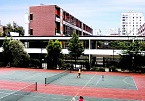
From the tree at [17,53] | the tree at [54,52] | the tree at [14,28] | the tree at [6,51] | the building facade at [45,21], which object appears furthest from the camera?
the tree at [14,28]

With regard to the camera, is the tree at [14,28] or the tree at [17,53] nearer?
the tree at [17,53]

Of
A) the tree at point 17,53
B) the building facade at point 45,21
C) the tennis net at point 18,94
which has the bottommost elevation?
the tennis net at point 18,94

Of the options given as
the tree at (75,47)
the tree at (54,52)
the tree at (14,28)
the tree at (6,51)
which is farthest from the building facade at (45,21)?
the tree at (14,28)

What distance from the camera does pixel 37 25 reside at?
70.8 m

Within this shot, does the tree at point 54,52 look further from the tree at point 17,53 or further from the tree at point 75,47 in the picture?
the tree at point 17,53

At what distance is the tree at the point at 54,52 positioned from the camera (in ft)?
176

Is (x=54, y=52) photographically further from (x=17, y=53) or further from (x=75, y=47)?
(x=17, y=53)

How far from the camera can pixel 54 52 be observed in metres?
53.7

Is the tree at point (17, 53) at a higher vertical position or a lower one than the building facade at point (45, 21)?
lower

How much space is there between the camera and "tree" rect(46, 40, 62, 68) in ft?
176

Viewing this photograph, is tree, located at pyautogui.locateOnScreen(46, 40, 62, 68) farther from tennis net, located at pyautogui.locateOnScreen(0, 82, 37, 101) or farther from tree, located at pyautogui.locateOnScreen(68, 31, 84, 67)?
tennis net, located at pyautogui.locateOnScreen(0, 82, 37, 101)

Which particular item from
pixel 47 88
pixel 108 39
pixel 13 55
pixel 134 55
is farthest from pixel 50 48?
pixel 47 88

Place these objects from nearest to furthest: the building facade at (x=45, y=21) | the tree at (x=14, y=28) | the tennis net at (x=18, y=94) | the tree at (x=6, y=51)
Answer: the tennis net at (x=18, y=94) → the tree at (x=6, y=51) → the building facade at (x=45, y=21) → the tree at (x=14, y=28)

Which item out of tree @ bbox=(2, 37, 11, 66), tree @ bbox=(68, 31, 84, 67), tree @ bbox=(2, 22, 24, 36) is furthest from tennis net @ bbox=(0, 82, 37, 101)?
tree @ bbox=(2, 22, 24, 36)
